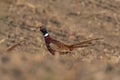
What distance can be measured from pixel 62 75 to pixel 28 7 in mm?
8227

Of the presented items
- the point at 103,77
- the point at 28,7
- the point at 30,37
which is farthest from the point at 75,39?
the point at 103,77

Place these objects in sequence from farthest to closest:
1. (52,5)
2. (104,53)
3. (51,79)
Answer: (52,5), (104,53), (51,79)

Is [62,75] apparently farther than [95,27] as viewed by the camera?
No

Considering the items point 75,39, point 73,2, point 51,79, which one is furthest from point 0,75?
point 73,2

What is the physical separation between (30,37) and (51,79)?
6.41 metres

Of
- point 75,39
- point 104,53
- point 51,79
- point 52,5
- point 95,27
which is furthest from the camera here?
point 52,5

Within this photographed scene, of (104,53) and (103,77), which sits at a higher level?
(103,77)

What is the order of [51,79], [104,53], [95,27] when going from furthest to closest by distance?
[95,27] < [104,53] < [51,79]

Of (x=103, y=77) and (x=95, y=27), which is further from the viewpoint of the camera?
(x=95, y=27)

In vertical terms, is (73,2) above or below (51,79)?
below

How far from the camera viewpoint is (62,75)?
13.5 ft

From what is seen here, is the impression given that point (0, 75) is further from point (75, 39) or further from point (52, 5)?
point (52, 5)

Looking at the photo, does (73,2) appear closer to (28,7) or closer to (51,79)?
(28,7)

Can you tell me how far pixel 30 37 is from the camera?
10406 millimetres
